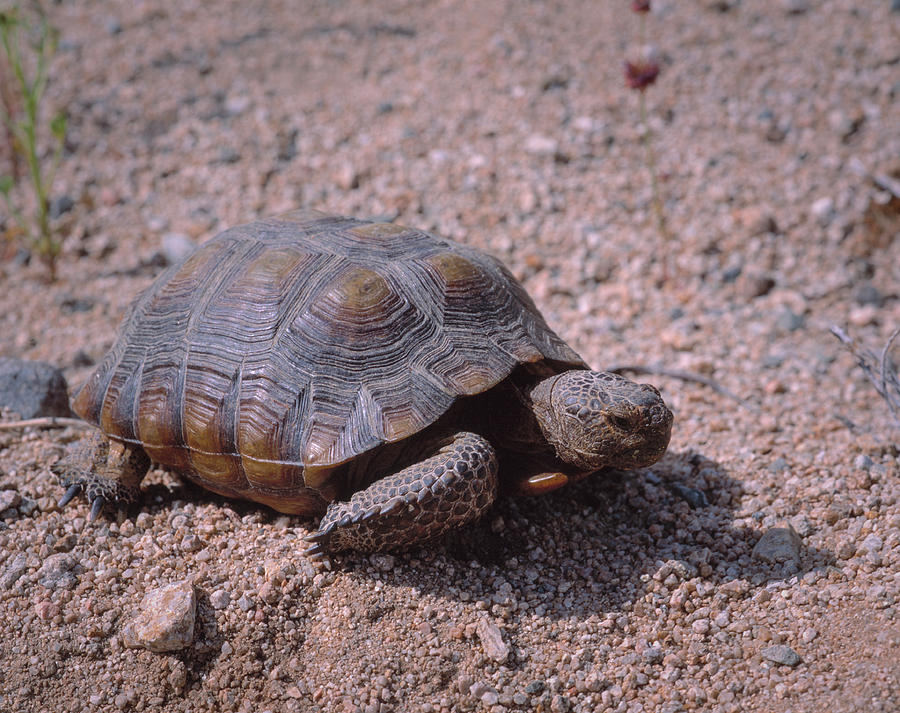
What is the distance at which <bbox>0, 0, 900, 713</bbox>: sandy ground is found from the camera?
8.45 feet

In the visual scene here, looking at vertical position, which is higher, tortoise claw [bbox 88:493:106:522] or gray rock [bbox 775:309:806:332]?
tortoise claw [bbox 88:493:106:522]

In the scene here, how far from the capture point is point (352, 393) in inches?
112

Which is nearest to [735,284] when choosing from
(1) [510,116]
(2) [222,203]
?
(1) [510,116]

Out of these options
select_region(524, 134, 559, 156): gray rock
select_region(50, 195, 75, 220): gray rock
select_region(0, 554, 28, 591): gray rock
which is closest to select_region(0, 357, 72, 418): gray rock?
select_region(0, 554, 28, 591): gray rock

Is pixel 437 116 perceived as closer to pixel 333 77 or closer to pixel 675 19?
pixel 333 77

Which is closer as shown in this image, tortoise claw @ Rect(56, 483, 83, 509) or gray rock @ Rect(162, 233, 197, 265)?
tortoise claw @ Rect(56, 483, 83, 509)

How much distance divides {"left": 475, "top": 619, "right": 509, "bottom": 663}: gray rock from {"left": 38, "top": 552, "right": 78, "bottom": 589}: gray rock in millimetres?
1463

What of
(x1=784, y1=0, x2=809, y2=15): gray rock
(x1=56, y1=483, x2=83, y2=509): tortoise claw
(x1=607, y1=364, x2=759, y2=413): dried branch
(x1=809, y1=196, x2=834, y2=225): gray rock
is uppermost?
(x1=784, y1=0, x2=809, y2=15): gray rock

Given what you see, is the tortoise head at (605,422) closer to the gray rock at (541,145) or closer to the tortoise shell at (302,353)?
the tortoise shell at (302,353)

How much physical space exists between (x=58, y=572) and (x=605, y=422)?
202 cm

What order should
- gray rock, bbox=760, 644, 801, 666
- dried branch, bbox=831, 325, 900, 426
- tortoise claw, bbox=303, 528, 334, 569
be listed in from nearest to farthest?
gray rock, bbox=760, 644, 801, 666, tortoise claw, bbox=303, 528, 334, 569, dried branch, bbox=831, 325, 900, 426

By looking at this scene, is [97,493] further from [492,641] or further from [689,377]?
[689,377]

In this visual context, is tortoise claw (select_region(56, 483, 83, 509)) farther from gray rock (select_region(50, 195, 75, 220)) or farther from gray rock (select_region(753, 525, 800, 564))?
gray rock (select_region(50, 195, 75, 220))

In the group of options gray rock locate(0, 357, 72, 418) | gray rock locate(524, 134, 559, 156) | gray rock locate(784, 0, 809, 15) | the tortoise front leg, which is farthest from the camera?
gray rock locate(784, 0, 809, 15)
